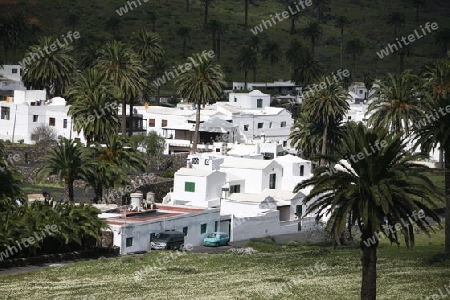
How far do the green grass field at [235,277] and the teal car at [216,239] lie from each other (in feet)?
34.9

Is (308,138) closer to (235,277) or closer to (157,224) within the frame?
(157,224)

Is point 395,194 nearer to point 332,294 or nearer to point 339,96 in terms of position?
point 332,294

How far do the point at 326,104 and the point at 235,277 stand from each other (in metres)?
68.2

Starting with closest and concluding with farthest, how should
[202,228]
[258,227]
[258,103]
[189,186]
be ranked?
[202,228]
[258,227]
[189,186]
[258,103]

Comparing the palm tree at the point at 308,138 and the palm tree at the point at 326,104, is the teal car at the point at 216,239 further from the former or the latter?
the palm tree at the point at 308,138

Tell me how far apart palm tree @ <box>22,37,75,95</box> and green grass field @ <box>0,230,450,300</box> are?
72753 mm

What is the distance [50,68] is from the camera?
137250mm

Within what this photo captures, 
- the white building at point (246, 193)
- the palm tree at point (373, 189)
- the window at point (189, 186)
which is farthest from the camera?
the window at point (189, 186)

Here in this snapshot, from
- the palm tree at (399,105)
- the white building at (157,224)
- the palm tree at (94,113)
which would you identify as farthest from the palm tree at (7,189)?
the palm tree at (399,105)

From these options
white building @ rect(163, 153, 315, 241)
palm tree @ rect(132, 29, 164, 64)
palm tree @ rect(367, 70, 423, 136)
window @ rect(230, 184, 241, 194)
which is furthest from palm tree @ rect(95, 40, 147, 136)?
palm tree @ rect(367, 70, 423, 136)

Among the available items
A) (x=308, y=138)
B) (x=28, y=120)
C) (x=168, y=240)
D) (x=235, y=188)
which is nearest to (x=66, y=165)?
(x=168, y=240)

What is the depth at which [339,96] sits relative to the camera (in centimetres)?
12506

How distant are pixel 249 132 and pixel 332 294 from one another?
92.3 m

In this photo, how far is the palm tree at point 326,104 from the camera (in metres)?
123
